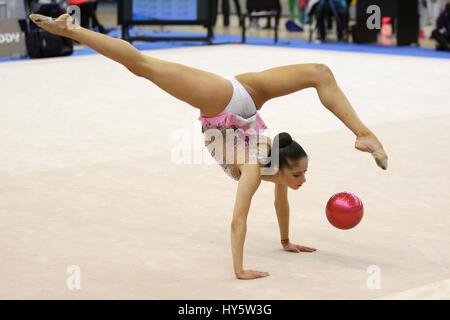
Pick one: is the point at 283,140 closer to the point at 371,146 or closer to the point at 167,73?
the point at 371,146

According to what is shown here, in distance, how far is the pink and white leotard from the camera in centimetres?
451

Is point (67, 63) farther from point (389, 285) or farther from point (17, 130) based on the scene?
point (389, 285)

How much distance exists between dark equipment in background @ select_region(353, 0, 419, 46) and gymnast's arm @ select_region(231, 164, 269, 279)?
43.1 ft

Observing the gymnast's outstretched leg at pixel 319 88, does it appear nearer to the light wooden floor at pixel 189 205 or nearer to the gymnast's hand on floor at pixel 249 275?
the light wooden floor at pixel 189 205

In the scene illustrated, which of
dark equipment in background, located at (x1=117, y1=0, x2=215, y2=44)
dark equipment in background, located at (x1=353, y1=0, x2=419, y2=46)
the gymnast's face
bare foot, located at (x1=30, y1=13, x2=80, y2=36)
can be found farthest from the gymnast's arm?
dark equipment in background, located at (x1=353, y1=0, x2=419, y2=46)

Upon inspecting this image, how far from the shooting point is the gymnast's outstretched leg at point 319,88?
4.41 metres

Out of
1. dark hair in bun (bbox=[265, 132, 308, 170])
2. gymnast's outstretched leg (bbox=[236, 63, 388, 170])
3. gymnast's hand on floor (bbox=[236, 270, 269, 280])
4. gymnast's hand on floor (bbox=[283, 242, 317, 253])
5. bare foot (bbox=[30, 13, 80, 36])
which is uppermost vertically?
bare foot (bbox=[30, 13, 80, 36])

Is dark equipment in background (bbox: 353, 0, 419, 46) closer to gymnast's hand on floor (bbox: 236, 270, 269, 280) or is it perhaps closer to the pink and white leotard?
the pink and white leotard

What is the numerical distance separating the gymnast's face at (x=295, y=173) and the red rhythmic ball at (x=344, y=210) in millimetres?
319

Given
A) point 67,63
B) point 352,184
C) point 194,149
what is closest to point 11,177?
point 194,149

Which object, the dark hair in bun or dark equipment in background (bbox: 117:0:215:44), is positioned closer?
the dark hair in bun

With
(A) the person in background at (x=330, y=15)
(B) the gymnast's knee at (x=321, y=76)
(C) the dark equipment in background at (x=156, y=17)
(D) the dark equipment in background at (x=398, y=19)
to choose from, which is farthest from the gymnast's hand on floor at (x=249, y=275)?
(A) the person in background at (x=330, y=15)

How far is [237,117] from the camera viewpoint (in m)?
4.52

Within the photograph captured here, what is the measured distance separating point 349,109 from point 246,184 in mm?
721
